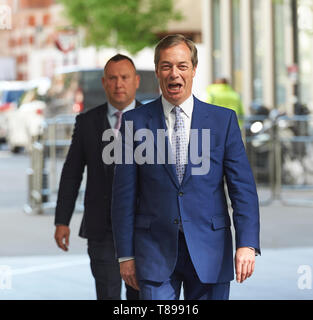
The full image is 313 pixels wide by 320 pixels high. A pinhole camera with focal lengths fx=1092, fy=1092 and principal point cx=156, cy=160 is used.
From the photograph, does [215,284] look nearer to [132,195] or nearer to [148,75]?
[132,195]

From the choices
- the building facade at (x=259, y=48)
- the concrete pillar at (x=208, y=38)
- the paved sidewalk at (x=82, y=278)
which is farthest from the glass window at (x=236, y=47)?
the paved sidewalk at (x=82, y=278)

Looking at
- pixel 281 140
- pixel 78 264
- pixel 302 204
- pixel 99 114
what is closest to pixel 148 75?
pixel 281 140

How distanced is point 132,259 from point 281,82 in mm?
28245

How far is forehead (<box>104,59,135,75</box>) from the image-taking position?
5625mm

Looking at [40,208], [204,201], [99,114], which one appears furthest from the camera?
[40,208]

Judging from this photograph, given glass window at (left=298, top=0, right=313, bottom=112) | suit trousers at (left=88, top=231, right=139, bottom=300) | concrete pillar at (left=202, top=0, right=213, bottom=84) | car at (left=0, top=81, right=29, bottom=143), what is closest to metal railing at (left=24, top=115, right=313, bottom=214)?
suit trousers at (left=88, top=231, right=139, bottom=300)

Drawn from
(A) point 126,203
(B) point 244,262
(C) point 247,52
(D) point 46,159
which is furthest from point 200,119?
(C) point 247,52

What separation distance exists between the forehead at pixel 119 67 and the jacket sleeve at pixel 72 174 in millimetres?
447

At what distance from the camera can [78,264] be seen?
9594 mm

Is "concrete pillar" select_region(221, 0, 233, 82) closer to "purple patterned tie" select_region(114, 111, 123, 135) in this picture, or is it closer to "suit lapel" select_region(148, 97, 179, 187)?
"purple patterned tie" select_region(114, 111, 123, 135)

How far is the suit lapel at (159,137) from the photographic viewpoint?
4344 millimetres

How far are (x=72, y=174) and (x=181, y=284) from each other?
1.66 m

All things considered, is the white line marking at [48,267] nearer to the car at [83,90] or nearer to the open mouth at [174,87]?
the open mouth at [174,87]

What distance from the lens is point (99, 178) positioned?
5.80 m
